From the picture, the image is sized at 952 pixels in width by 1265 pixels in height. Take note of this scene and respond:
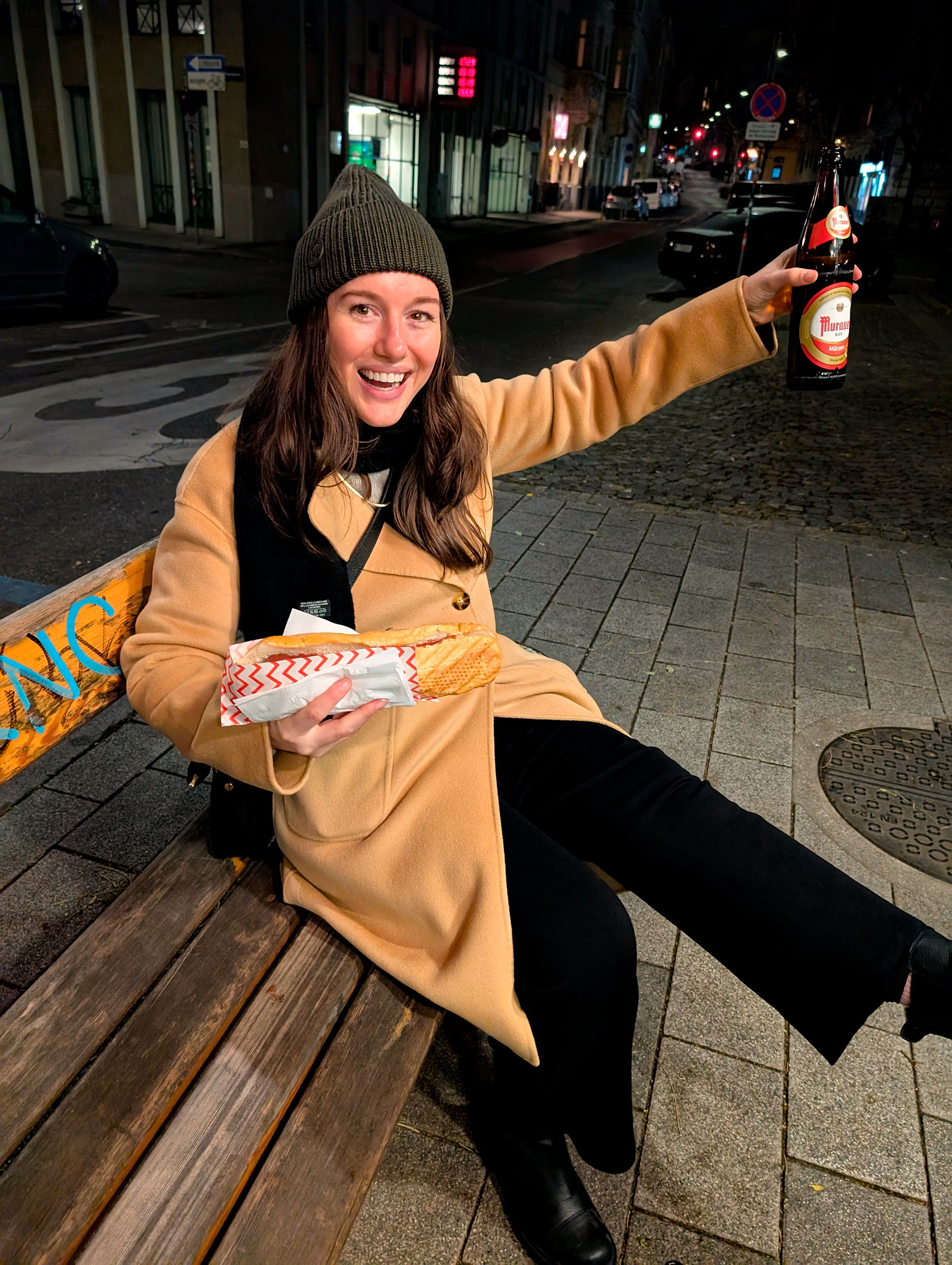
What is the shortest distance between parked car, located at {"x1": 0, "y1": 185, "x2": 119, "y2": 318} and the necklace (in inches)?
453

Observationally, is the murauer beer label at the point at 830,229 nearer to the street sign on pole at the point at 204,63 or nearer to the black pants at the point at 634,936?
the black pants at the point at 634,936

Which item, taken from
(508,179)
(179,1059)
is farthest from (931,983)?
(508,179)

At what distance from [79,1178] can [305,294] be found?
5.89ft

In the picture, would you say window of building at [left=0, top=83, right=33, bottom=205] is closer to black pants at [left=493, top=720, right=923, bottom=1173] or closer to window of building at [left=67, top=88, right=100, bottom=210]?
window of building at [left=67, top=88, right=100, bottom=210]

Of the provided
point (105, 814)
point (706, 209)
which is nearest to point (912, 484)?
point (105, 814)

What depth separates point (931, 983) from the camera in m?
1.86

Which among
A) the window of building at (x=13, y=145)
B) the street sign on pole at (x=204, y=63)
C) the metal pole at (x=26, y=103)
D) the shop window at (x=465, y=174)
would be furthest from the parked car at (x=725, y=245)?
the shop window at (x=465, y=174)

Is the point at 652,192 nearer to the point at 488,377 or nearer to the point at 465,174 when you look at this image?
the point at 465,174

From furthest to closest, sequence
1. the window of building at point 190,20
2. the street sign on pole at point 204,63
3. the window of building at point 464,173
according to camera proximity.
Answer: the window of building at point 464,173, the window of building at point 190,20, the street sign on pole at point 204,63

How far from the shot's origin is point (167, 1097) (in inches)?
62.4

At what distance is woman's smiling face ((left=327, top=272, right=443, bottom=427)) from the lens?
2076mm

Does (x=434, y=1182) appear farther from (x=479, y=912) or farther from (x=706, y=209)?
(x=706, y=209)

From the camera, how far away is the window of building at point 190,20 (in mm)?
22266

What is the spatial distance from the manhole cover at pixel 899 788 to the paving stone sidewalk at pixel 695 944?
0.51 feet
